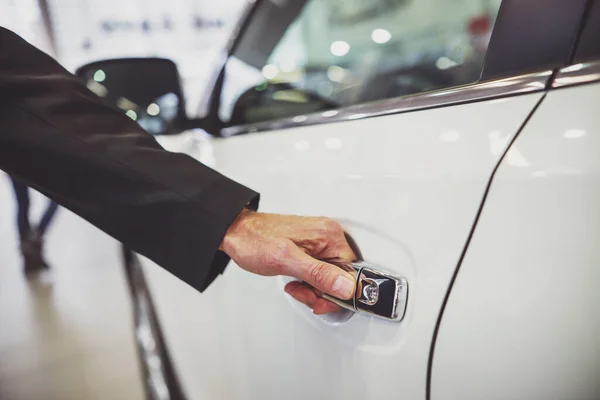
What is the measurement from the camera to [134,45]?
10.0 m

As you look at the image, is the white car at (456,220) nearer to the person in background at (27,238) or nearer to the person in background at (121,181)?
the person in background at (121,181)

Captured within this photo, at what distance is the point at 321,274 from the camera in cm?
73

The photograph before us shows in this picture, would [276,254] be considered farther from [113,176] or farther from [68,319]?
[68,319]

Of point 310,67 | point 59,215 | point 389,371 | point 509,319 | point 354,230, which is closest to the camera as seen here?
point 509,319

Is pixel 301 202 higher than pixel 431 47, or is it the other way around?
pixel 431 47

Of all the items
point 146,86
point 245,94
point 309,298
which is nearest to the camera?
point 309,298

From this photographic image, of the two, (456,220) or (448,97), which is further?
(448,97)

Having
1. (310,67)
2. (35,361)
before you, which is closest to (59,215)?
(35,361)

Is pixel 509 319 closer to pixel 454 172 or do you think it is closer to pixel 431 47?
pixel 454 172

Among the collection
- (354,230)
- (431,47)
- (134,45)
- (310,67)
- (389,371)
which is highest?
→ (134,45)

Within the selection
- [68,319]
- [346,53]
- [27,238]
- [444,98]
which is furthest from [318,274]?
[27,238]

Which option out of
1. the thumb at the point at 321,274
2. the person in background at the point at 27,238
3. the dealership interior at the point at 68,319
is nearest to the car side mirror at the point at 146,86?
the dealership interior at the point at 68,319

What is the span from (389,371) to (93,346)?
213cm

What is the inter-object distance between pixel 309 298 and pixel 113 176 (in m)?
0.46
